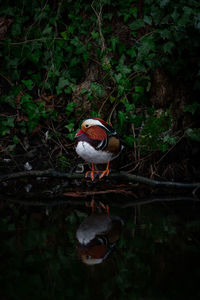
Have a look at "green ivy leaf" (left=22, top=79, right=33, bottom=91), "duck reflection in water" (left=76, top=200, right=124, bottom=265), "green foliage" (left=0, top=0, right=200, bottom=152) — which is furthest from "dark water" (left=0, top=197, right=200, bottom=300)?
"green ivy leaf" (left=22, top=79, right=33, bottom=91)

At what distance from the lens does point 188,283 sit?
71.4 inches

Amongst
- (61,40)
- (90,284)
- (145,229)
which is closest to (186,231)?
(145,229)

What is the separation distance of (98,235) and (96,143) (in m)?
1.14

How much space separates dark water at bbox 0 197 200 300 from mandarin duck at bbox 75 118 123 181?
71 cm

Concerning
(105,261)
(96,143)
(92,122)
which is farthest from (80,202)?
(105,261)

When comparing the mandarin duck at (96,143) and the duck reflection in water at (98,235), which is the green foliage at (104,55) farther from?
the duck reflection in water at (98,235)

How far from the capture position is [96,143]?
11.4ft

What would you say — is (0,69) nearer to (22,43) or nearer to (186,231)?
(22,43)

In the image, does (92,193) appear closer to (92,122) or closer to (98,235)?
(92,122)

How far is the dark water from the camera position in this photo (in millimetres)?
1792

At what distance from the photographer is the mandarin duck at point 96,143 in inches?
137

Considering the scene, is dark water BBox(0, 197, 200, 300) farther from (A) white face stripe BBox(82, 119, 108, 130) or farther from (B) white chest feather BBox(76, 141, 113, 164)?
(A) white face stripe BBox(82, 119, 108, 130)

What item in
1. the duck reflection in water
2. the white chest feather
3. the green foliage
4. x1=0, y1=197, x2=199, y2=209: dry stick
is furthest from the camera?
the green foliage

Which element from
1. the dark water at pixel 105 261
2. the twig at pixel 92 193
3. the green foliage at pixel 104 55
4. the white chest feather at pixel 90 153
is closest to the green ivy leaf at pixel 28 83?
the green foliage at pixel 104 55
